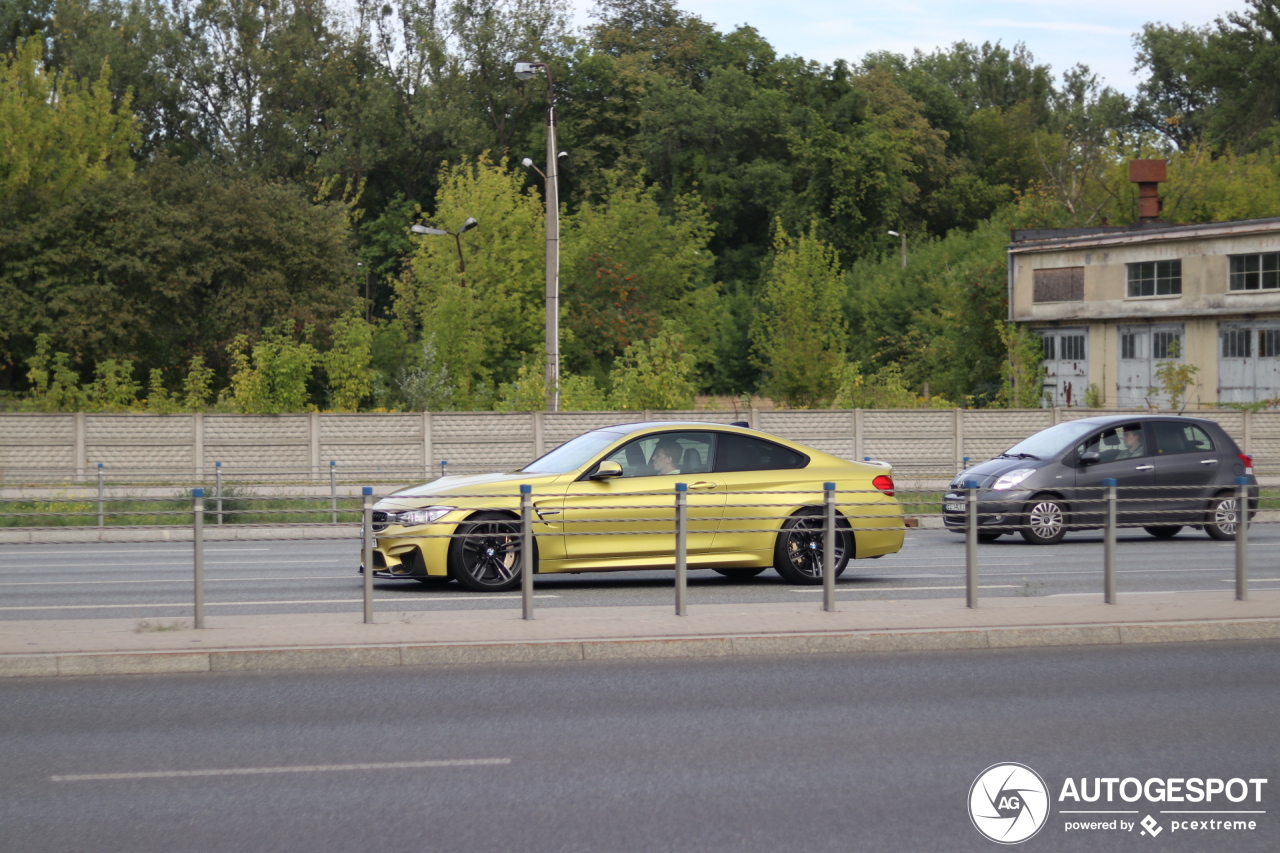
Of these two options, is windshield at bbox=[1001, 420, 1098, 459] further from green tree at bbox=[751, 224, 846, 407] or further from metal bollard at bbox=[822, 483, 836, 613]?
green tree at bbox=[751, 224, 846, 407]

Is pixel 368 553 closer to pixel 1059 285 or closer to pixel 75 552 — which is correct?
pixel 75 552

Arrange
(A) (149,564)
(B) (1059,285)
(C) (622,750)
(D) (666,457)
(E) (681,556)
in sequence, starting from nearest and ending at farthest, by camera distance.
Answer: (C) (622,750), (E) (681,556), (D) (666,457), (A) (149,564), (B) (1059,285)

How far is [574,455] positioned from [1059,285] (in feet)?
128

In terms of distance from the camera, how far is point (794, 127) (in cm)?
7494

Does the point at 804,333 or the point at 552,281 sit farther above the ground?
the point at 552,281

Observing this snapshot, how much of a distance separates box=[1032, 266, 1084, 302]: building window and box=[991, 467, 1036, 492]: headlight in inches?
1240

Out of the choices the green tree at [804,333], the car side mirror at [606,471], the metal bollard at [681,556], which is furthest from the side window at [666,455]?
the green tree at [804,333]

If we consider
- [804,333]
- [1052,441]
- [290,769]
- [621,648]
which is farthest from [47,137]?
[290,769]

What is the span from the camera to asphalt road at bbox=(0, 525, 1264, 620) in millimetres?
12969

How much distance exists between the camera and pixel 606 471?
13.5 meters

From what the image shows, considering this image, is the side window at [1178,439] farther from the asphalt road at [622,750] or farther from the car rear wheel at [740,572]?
the asphalt road at [622,750]

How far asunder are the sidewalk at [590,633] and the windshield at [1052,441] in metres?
8.24

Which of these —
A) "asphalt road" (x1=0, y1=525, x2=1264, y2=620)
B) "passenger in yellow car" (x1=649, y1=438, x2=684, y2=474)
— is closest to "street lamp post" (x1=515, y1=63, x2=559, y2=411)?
"asphalt road" (x1=0, y1=525, x2=1264, y2=620)

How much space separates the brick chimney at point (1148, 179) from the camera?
56250 millimetres
